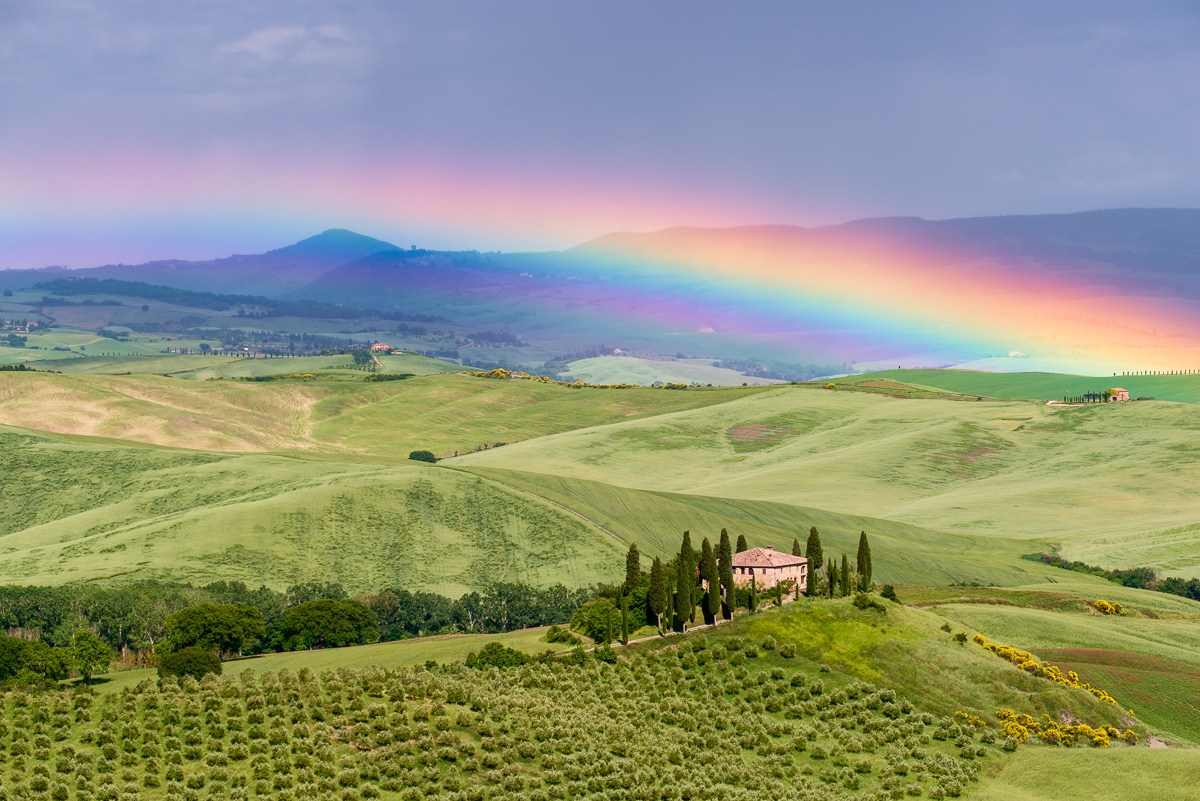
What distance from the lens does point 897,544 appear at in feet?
429

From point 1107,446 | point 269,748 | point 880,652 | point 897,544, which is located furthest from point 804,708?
point 1107,446

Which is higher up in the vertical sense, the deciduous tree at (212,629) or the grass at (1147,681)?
the grass at (1147,681)

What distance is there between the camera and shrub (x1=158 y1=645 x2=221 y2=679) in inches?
2645

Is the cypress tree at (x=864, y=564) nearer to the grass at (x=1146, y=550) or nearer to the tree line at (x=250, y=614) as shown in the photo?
the tree line at (x=250, y=614)

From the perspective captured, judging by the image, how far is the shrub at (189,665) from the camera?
2645 inches

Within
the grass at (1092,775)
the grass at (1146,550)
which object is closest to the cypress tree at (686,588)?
the grass at (1092,775)

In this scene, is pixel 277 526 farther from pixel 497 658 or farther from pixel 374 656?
pixel 497 658

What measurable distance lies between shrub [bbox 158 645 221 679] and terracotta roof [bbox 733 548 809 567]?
155 ft

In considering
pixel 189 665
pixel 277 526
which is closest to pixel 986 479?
pixel 277 526

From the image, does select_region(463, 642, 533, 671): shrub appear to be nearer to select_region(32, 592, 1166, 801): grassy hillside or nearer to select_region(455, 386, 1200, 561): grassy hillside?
select_region(32, 592, 1166, 801): grassy hillside

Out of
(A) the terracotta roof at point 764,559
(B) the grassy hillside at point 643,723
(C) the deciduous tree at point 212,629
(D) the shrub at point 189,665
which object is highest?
(A) the terracotta roof at point 764,559

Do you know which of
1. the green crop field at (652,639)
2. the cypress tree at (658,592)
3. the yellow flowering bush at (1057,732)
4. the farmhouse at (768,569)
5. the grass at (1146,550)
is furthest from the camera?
the grass at (1146,550)

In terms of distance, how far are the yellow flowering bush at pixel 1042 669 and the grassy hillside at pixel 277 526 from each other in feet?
175

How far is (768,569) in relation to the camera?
93938 millimetres
